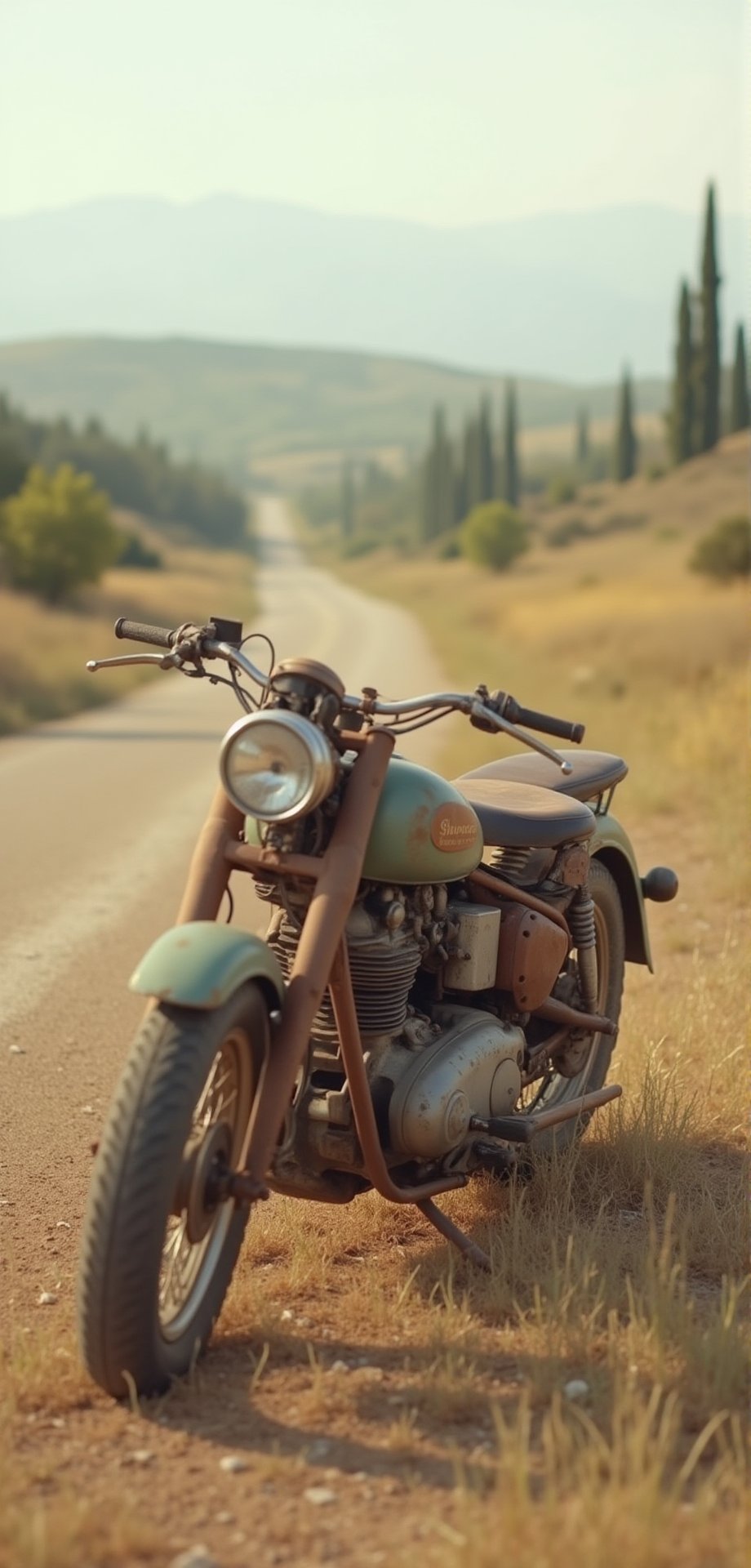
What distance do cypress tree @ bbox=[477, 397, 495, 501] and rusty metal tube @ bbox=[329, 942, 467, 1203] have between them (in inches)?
3535

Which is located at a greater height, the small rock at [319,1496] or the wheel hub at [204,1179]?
the wheel hub at [204,1179]

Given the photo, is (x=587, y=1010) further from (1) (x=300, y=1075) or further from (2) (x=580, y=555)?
(2) (x=580, y=555)

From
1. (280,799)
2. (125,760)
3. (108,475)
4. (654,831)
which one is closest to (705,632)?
(125,760)

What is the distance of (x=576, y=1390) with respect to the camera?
3.79m

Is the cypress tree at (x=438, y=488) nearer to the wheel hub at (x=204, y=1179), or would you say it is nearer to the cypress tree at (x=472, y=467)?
the cypress tree at (x=472, y=467)

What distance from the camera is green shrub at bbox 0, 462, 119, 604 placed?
41125 millimetres

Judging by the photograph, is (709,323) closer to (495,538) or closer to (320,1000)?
(495,538)

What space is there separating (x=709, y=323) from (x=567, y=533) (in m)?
18.7

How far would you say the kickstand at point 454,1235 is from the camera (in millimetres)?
4535

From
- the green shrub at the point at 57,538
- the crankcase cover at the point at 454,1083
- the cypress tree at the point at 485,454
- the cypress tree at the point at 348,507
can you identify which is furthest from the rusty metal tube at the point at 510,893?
the cypress tree at the point at 348,507

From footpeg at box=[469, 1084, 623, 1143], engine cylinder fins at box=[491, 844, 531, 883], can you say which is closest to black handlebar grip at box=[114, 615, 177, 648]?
engine cylinder fins at box=[491, 844, 531, 883]

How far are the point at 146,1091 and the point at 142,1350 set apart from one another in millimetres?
565

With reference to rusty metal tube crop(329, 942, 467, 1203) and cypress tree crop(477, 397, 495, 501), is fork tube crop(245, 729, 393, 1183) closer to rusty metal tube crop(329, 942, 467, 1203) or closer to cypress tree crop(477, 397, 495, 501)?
rusty metal tube crop(329, 942, 467, 1203)

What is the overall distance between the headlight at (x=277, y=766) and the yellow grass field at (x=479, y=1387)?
4.07 feet
